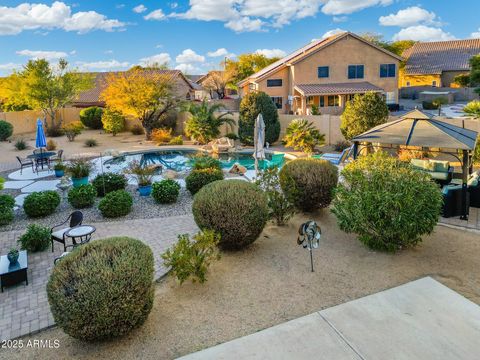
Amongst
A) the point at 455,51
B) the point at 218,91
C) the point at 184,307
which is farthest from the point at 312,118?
the point at 455,51

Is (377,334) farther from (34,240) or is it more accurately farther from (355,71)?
(355,71)

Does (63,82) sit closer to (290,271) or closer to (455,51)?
(290,271)

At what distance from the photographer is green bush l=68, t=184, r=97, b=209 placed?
11.7 m

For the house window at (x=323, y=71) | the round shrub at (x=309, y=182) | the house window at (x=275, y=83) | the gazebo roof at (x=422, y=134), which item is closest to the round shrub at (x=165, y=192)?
the round shrub at (x=309, y=182)

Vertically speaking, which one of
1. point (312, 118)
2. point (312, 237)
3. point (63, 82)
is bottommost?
point (312, 237)

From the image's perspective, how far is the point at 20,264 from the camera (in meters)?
7.21

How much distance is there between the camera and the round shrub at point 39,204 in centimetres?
1098

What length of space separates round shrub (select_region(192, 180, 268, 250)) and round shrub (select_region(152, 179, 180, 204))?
443 cm

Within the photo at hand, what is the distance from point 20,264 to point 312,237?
223 inches

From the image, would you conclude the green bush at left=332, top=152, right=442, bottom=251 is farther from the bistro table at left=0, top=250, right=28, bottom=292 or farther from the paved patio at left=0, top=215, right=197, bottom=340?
the bistro table at left=0, top=250, right=28, bottom=292

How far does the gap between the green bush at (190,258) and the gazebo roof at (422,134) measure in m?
6.85

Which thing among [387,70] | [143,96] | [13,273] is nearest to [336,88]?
[387,70]

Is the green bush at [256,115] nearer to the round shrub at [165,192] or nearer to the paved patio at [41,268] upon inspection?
the round shrub at [165,192]

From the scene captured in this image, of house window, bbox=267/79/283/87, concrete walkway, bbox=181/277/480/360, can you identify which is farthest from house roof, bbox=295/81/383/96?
concrete walkway, bbox=181/277/480/360
